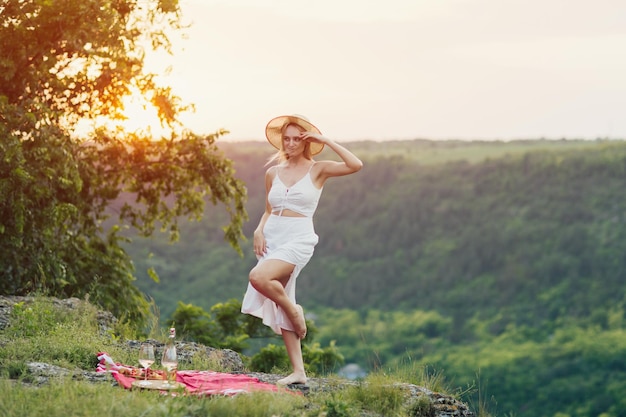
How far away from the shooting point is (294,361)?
27.0 feet

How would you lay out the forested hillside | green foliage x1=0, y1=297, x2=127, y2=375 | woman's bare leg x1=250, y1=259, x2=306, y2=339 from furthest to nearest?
the forested hillside
green foliage x1=0, y1=297, x2=127, y2=375
woman's bare leg x1=250, y1=259, x2=306, y2=339

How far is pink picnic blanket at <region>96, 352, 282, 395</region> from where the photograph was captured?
7.29 m

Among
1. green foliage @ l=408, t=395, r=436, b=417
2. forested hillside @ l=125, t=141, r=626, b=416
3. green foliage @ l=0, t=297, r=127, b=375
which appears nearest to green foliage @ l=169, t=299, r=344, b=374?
green foliage @ l=0, t=297, r=127, b=375

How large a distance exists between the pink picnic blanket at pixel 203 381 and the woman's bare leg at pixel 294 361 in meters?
0.23

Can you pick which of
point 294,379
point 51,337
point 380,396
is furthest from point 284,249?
point 51,337

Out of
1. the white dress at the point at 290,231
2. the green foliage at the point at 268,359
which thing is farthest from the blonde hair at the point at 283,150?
the green foliage at the point at 268,359

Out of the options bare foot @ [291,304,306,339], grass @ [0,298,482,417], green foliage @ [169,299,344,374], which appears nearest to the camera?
grass @ [0,298,482,417]

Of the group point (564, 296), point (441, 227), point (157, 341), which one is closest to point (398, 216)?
point (441, 227)

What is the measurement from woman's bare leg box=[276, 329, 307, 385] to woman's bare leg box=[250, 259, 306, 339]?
0.14 meters

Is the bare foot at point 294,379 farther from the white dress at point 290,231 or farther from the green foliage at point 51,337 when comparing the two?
the green foliage at point 51,337

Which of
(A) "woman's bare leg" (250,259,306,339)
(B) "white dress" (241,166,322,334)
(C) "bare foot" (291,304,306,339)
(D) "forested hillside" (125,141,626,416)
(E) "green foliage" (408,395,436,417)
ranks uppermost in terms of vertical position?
(B) "white dress" (241,166,322,334)

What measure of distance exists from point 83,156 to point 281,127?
359 inches

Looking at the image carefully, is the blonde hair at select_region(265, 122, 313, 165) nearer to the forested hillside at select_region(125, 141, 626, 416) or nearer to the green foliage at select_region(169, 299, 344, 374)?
the green foliage at select_region(169, 299, 344, 374)

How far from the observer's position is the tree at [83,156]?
1484 cm
